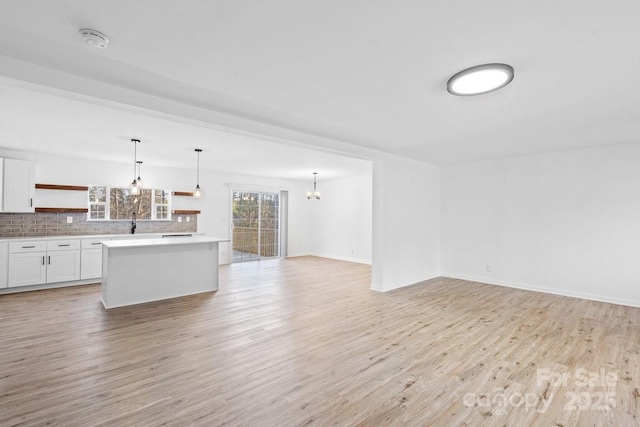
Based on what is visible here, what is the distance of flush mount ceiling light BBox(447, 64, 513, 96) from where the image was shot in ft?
7.18

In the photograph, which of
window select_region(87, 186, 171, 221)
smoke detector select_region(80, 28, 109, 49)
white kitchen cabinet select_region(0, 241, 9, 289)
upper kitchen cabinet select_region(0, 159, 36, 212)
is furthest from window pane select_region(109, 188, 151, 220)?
smoke detector select_region(80, 28, 109, 49)

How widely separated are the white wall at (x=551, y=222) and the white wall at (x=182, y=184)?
15.2ft

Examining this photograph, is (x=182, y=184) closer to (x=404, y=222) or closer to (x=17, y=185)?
(x=17, y=185)

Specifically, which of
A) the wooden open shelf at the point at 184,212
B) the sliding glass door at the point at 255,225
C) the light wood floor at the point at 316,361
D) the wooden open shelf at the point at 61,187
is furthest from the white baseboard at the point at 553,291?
the wooden open shelf at the point at 61,187

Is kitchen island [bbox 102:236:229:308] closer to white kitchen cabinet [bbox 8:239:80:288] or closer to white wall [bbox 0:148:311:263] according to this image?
white kitchen cabinet [bbox 8:239:80:288]

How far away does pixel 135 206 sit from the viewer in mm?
6660

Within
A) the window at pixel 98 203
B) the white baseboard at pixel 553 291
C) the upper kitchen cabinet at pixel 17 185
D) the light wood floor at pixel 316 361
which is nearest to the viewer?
the light wood floor at pixel 316 361

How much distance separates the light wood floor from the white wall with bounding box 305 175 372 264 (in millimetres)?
3833

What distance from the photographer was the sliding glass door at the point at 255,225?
8359 millimetres

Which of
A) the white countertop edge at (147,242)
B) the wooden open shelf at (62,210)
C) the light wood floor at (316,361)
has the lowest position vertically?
the light wood floor at (316,361)

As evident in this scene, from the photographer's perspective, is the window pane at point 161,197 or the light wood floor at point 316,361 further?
the window pane at point 161,197

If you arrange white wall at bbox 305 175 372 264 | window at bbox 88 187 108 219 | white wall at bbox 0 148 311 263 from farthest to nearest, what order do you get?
white wall at bbox 305 175 372 264 < window at bbox 88 187 108 219 < white wall at bbox 0 148 311 263

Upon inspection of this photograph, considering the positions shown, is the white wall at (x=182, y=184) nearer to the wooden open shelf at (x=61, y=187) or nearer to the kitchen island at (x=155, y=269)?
the wooden open shelf at (x=61, y=187)

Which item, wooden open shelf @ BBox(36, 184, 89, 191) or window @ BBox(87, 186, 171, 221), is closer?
wooden open shelf @ BBox(36, 184, 89, 191)
